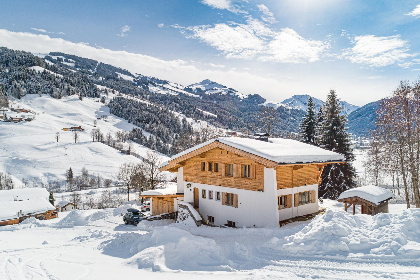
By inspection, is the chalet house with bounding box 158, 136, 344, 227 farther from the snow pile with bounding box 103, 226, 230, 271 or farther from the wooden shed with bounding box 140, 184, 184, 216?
the snow pile with bounding box 103, 226, 230, 271

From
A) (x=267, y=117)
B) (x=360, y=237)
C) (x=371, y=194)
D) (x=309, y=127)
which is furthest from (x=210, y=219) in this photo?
(x=309, y=127)

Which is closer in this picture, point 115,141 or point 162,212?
point 162,212

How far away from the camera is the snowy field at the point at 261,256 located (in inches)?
346

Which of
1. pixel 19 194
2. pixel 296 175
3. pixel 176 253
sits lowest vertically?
pixel 19 194

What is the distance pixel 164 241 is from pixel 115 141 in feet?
478

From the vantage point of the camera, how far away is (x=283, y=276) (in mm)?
8445

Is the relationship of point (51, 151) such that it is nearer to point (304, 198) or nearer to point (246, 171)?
point (246, 171)

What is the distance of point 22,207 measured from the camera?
4456 centimetres

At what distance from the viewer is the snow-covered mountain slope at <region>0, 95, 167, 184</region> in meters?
97.6

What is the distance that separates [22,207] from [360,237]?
51.1m

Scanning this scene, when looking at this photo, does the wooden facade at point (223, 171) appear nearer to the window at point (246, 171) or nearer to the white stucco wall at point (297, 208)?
the window at point (246, 171)

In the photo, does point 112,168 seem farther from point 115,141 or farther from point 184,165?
point 184,165

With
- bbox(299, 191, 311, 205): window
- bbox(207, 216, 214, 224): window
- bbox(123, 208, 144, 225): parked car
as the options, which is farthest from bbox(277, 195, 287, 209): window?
bbox(123, 208, 144, 225): parked car

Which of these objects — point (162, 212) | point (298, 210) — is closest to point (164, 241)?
point (298, 210)
